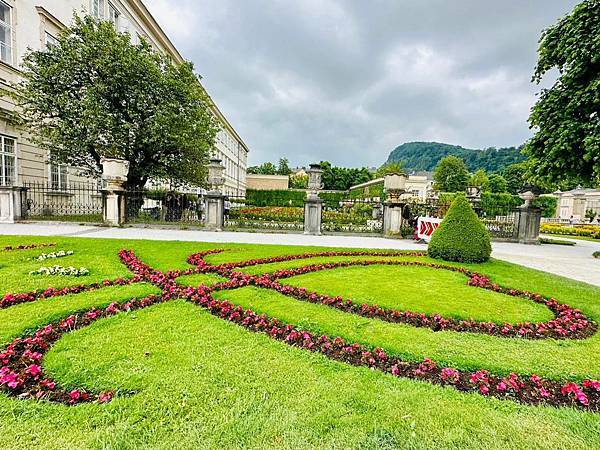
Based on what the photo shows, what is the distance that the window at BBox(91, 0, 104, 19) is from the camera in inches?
793

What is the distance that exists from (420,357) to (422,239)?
10.8 meters

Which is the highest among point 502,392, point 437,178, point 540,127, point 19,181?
point 437,178

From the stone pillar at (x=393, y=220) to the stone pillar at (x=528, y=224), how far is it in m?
5.52

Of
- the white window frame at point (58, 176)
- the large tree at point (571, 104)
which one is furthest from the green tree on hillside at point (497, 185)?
the white window frame at point (58, 176)

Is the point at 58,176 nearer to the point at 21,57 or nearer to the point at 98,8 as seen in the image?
the point at 21,57

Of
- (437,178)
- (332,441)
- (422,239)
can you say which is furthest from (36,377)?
(437,178)

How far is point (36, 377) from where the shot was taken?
7.67 feet

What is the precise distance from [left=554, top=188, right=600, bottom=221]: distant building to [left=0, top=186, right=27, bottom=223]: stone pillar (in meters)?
59.6

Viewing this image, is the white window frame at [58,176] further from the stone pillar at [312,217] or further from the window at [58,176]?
the stone pillar at [312,217]

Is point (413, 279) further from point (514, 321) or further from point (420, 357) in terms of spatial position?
point (420, 357)

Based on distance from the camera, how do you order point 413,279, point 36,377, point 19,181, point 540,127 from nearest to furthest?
point 36,377
point 413,279
point 540,127
point 19,181

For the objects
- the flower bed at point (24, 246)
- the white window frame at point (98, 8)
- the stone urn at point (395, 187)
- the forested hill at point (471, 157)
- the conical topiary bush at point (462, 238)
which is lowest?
the flower bed at point (24, 246)

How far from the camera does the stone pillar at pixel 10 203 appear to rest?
13430mm

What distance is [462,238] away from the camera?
26.6ft
